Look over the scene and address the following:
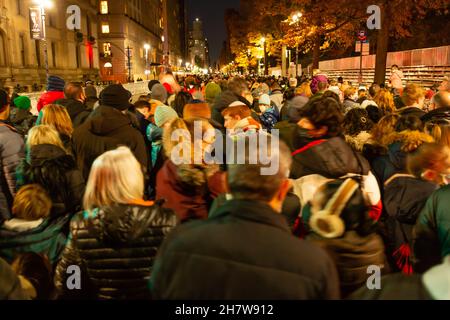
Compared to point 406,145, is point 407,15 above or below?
above

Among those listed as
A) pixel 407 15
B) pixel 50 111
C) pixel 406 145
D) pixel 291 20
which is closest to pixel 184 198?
pixel 406 145

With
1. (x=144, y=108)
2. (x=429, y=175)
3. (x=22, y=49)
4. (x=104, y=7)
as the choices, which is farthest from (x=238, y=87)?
(x=104, y=7)

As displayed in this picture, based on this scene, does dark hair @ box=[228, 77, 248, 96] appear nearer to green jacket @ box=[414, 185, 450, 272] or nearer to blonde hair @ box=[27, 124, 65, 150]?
blonde hair @ box=[27, 124, 65, 150]

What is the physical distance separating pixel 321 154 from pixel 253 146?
51.6 inches

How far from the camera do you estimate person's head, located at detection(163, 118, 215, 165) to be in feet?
13.0

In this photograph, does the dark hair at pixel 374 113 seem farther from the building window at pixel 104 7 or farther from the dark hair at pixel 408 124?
the building window at pixel 104 7

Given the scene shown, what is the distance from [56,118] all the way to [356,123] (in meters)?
3.95

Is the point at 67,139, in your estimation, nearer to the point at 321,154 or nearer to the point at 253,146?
the point at 321,154

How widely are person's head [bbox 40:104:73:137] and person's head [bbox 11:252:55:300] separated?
3.06 meters

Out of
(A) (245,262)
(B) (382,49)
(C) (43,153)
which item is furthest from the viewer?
(B) (382,49)

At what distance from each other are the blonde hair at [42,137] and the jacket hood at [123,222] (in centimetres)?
213

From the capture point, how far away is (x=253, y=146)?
252 cm

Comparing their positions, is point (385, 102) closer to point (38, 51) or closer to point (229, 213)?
point (229, 213)

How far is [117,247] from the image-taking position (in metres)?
3.04
